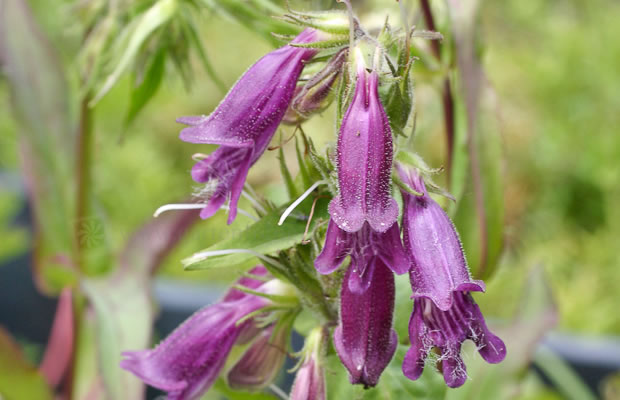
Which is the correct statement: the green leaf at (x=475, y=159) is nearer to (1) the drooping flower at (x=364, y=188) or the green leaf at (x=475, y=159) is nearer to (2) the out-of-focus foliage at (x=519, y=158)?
(2) the out-of-focus foliage at (x=519, y=158)

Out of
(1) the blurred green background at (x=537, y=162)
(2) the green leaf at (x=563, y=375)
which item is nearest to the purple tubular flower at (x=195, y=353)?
(2) the green leaf at (x=563, y=375)

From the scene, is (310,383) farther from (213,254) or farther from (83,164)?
(83,164)

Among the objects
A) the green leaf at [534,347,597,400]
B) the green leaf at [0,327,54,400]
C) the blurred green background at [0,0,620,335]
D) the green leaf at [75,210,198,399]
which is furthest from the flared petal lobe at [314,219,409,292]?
the blurred green background at [0,0,620,335]

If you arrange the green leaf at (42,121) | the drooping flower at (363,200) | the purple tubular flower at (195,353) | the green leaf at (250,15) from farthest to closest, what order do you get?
the green leaf at (42,121), the green leaf at (250,15), the purple tubular flower at (195,353), the drooping flower at (363,200)

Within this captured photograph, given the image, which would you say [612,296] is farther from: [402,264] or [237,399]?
[402,264]

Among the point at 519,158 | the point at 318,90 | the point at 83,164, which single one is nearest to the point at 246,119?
the point at 318,90
